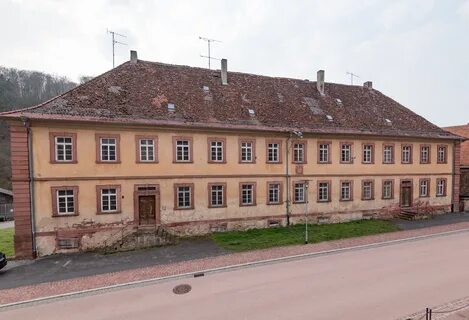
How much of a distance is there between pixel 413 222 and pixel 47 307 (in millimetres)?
23552

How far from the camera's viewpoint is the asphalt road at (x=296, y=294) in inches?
361

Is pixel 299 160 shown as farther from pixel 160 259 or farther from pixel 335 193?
pixel 160 259

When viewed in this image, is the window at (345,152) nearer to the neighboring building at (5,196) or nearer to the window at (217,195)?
the window at (217,195)

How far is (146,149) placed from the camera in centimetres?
1803

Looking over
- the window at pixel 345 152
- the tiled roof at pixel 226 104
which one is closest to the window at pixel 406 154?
the tiled roof at pixel 226 104

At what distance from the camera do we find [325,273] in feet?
40.4

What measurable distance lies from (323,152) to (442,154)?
12.2 m

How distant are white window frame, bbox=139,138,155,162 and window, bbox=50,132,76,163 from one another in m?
3.63

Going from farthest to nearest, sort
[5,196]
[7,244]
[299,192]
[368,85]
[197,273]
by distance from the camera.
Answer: [5,196] < [368,85] < [299,192] < [7,244] < [197,273]

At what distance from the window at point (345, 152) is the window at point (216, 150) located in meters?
9.38

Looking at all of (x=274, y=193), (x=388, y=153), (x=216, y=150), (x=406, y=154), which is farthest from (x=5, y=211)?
(x=406, y=154)

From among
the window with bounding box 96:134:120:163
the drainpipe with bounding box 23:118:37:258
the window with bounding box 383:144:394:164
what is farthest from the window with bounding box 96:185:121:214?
the window with bounding box 383:144:394:164

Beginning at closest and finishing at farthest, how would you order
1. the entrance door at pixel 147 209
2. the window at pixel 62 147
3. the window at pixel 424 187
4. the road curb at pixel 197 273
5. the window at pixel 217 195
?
1. the road curb at pixel 197 273
2. the window at pixel 62 147
3. the entrance door at pixel 147 209
4. the window at pixel 217 195
5. the window at pixel 424 187

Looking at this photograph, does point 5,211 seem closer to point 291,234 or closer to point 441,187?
point 291,234
